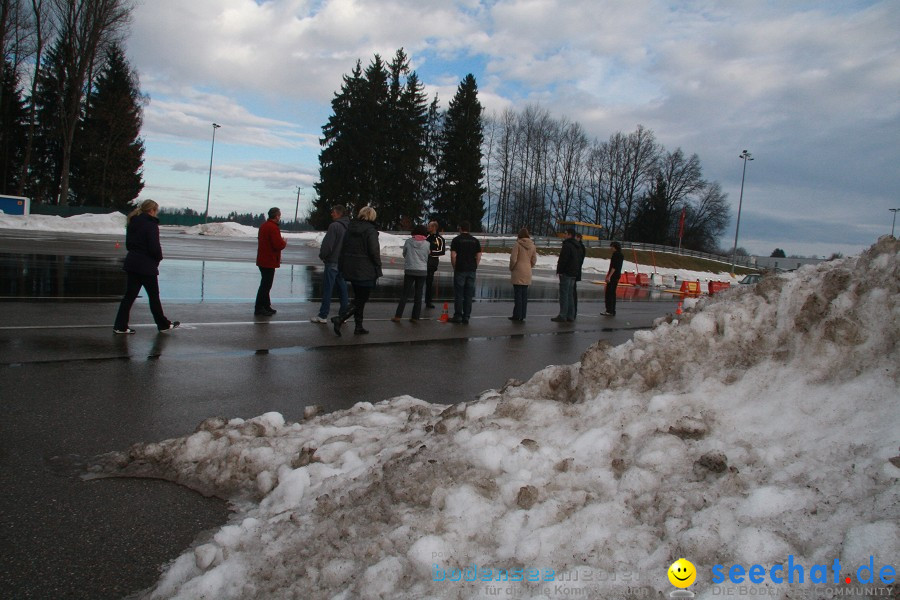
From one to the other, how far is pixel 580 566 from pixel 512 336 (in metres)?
8.56

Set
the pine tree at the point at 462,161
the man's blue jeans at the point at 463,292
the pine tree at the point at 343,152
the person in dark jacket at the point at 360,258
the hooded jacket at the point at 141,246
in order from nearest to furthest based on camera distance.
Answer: the hooded jacket at the point at 141,246, the person in dark jacket at the point at 360,258, the man's blue jeans at the point at 463,292, the pine tree at the point at 343,152, the pine tree at the point at 462,161

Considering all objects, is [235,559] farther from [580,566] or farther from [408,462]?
[580,566]

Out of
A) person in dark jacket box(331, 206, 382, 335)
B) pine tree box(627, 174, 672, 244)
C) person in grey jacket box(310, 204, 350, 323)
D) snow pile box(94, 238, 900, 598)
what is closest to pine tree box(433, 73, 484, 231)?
pine tree box(627, 174, 672, 244)

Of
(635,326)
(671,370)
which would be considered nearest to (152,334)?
(671,370)

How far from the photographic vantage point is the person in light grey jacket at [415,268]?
1184 centimetres

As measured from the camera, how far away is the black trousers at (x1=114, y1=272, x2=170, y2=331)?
27.3ft

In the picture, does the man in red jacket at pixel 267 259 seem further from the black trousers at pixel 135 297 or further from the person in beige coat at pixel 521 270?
the person in beige coat at pixel 521 270

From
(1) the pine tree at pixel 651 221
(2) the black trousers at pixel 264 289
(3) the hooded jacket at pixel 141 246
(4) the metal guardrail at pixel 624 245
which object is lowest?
(2) the black trousers at pixel 264 289

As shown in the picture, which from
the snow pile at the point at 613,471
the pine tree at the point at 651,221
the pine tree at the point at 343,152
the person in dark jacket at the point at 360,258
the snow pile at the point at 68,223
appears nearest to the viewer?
the snow pile at the point at 613,471

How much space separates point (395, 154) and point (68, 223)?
3245cm

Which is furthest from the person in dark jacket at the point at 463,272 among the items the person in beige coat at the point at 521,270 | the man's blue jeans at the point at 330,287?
the man's blue jeans at the point at 330,287

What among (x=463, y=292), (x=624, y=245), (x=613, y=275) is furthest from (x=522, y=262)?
(x=624, y=245)

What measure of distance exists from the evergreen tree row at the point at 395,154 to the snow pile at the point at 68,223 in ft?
74.8

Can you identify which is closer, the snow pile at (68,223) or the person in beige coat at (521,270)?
the person in beige coat at (521,270)
